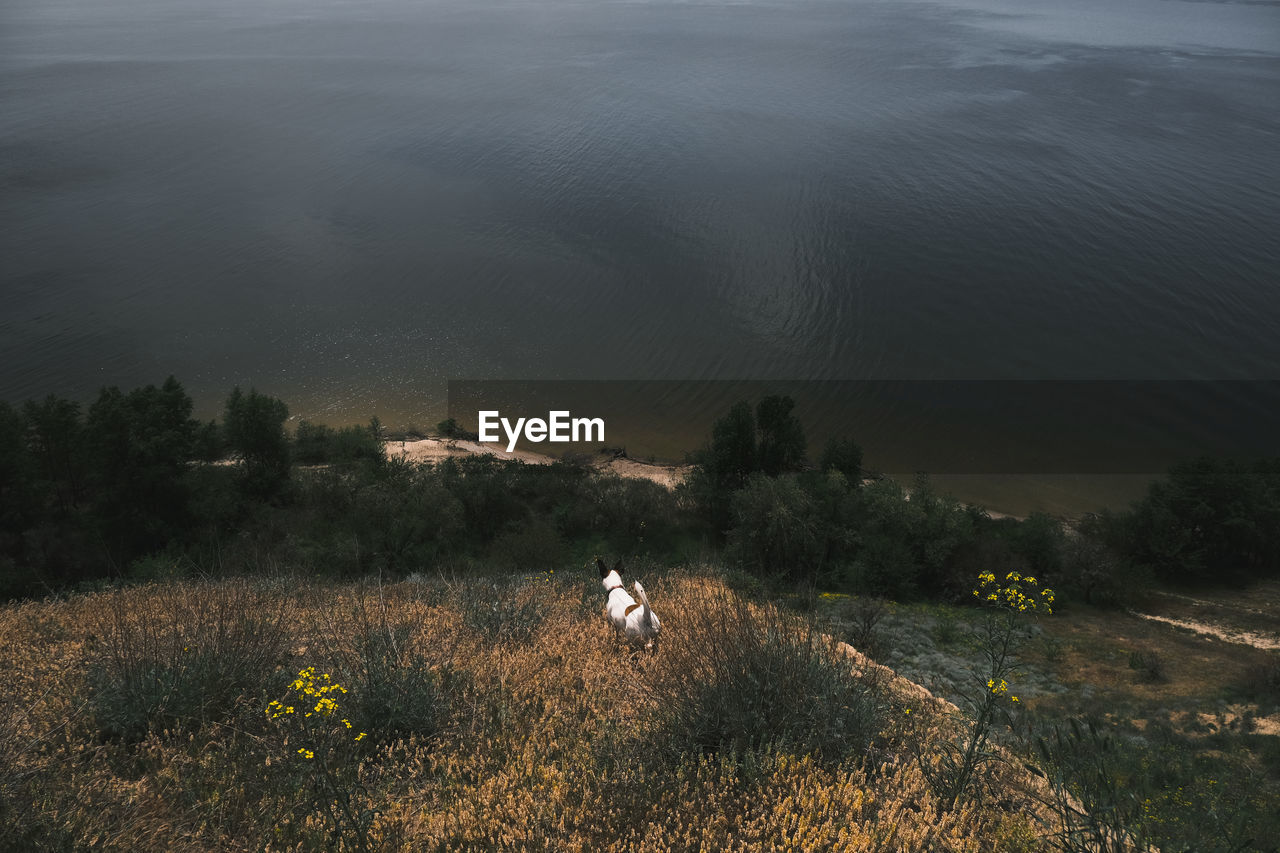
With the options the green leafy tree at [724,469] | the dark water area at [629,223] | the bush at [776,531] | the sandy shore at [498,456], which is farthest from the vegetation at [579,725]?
the dark water area at [629,223]

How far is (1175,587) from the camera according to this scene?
25188mm

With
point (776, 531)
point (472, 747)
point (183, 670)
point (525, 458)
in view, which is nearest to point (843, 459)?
point (776, 531)

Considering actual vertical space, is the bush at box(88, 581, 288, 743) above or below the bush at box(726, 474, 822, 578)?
above

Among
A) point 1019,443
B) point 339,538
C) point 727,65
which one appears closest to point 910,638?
point 339,538

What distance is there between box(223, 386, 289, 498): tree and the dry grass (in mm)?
18261

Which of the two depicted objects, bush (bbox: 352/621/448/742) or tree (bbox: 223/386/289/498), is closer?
bush (bbox: 352/621/448/742)

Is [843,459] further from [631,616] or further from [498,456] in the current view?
[631,616]

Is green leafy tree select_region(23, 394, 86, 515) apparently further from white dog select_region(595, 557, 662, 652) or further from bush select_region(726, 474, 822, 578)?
white dog select_region(595, 557, 662, 652)

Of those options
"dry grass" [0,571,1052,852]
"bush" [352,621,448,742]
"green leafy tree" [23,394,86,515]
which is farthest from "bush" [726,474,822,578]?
"green leafy tree" [23,394,86,515]

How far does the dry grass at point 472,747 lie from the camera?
5012 mm

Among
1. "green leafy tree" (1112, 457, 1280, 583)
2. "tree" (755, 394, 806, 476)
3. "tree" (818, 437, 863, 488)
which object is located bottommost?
"green leafy tree" (1112, 457, 1280, 583)

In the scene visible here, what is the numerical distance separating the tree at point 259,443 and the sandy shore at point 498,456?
397 centimetres

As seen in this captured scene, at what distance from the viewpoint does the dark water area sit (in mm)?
34812

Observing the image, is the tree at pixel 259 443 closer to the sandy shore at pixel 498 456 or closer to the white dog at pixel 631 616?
the sandy shore at pixel 498 456
